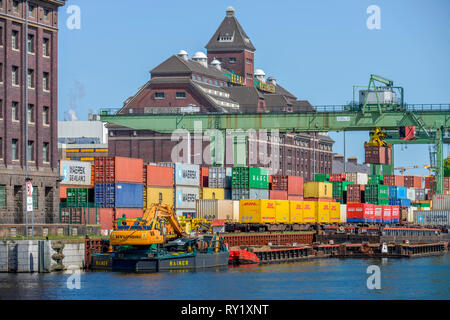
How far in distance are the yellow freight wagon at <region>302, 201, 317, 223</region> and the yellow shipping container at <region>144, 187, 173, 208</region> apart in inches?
924

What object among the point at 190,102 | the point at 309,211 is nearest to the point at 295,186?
the point at 309,211

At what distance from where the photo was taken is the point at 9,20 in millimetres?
73812

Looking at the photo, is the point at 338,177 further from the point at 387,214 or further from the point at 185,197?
the point at 185,197

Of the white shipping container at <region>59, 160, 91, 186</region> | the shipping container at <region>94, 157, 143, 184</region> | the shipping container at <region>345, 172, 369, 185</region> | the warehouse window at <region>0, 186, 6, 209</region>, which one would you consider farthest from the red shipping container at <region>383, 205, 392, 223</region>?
the warehouse window at <region>0, 186, 6, 209</region>

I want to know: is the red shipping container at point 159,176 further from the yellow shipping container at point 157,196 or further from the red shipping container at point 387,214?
the red shipping container at point 387,214

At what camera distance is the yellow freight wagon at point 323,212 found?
112875 millimetres

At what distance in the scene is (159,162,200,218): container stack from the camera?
9194 centimetres

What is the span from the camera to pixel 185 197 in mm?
93375

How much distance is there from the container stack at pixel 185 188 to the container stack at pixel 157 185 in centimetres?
127

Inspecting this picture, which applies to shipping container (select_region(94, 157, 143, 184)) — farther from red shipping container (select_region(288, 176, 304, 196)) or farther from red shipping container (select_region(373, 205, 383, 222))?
red shipping container (select_region(373, 205, 383, 222))

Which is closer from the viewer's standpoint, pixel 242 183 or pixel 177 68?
pixel 242 183

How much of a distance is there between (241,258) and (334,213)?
127 feet
